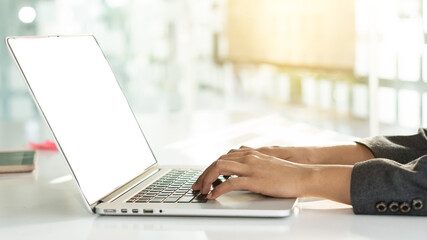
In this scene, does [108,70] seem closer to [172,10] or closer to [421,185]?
[421,185]

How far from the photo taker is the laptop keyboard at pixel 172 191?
1.03 meters

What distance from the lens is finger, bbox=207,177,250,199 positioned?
102cm

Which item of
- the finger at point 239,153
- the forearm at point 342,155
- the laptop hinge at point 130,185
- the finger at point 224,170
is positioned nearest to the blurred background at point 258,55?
the forearm at point 342,155

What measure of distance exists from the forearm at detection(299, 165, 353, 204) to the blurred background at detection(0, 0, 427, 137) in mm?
4337

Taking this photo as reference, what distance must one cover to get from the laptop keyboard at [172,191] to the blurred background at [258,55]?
423cm

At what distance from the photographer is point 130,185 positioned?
1.18m

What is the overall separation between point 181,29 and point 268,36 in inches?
46.3

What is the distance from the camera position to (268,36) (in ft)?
22.8

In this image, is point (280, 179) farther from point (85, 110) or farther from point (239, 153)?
point (85, 110)

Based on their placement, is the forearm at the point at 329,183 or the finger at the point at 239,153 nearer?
the forearm at the point at 329,183

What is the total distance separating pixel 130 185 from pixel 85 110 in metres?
0.15

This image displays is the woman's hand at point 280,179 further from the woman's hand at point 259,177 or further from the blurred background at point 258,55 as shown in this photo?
the blurred background at point 258,55

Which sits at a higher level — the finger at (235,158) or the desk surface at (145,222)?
the finger at (235,158)

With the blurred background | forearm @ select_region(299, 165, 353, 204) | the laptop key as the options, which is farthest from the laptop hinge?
the blurred background
